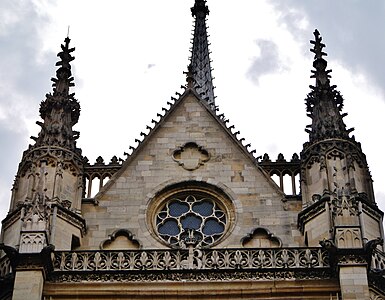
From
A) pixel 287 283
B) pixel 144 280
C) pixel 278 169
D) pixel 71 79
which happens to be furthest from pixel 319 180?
pixel 71 79

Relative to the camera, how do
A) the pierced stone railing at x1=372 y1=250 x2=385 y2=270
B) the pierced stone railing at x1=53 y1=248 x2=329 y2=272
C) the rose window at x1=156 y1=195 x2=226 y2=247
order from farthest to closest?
the rose window at x1=156 y1=195 x2=226 y2=247, the pierced stone railing at x1=372 y1=250 x2=385 y2=270, the pierced stone railing at x1=53 y1=248 x2=329 y2=272

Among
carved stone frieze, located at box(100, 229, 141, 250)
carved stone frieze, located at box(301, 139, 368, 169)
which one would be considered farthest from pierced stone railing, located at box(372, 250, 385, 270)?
carved stone frieze, located at box(100, 229, 141, 250)

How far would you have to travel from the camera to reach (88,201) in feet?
75.5

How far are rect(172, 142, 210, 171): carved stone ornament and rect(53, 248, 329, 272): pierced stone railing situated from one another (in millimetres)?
3153

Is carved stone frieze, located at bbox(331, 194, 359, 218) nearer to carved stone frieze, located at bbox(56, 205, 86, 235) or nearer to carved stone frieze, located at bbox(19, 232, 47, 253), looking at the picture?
carved stone frieze, located at bbox(56, 205, 86, 235)

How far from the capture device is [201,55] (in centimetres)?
3553

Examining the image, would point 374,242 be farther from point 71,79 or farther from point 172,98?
point 71,79

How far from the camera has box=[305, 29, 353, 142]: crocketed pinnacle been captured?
925 inches

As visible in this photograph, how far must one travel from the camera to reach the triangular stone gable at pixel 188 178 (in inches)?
885

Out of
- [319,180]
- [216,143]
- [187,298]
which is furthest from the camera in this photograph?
[216,143]

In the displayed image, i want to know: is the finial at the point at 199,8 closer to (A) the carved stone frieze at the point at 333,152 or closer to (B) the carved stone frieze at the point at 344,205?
(A) the carved stone frieze at the point at 333,152

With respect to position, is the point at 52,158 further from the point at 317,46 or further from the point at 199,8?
the point at 199,8

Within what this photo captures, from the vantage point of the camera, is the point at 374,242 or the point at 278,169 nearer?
the point at 374,242

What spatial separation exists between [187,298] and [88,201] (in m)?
3.87
